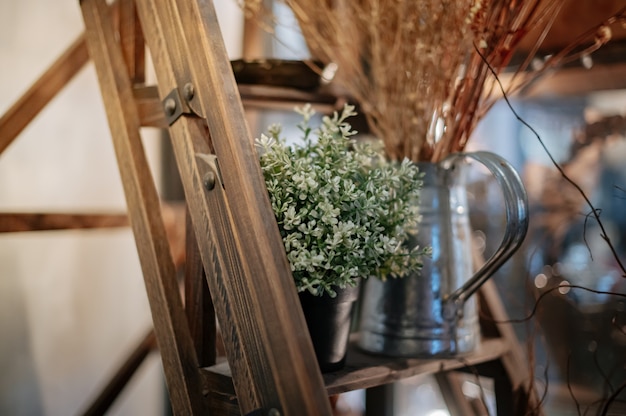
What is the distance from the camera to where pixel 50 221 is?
4.50 ft

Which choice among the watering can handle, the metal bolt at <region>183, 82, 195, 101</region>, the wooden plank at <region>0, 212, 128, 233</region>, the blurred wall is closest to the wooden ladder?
the metal bolt at <region>183, 82, 195, 101</region>

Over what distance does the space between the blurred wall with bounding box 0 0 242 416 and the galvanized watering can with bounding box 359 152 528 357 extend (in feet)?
3.27

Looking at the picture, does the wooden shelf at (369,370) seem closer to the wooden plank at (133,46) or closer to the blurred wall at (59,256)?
the wooden plank at (133,46)

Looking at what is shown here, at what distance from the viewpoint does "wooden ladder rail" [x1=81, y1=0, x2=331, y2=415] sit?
2.51 ft

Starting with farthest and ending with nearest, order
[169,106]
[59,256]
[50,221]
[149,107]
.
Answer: [59,256] < [50,221] < [149,107] < [169,106]

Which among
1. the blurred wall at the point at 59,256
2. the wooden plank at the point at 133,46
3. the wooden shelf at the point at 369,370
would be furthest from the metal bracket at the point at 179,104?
the blurred wall at the point at 59,256

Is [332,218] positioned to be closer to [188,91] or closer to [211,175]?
[211,175]

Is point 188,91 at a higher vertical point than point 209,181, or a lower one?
higher

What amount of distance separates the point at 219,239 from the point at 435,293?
438mm

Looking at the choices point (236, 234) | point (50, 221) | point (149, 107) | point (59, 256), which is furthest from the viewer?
point (59, 256)

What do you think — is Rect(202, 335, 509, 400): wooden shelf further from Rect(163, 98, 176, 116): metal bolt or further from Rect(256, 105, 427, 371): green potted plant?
Rect(163, 98, 176, 116): metal bolt

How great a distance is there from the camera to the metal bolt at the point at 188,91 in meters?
0.89

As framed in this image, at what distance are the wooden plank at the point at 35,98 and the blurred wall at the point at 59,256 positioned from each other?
0.89 ft

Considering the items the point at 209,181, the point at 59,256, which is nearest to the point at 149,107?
the point at 209,181
